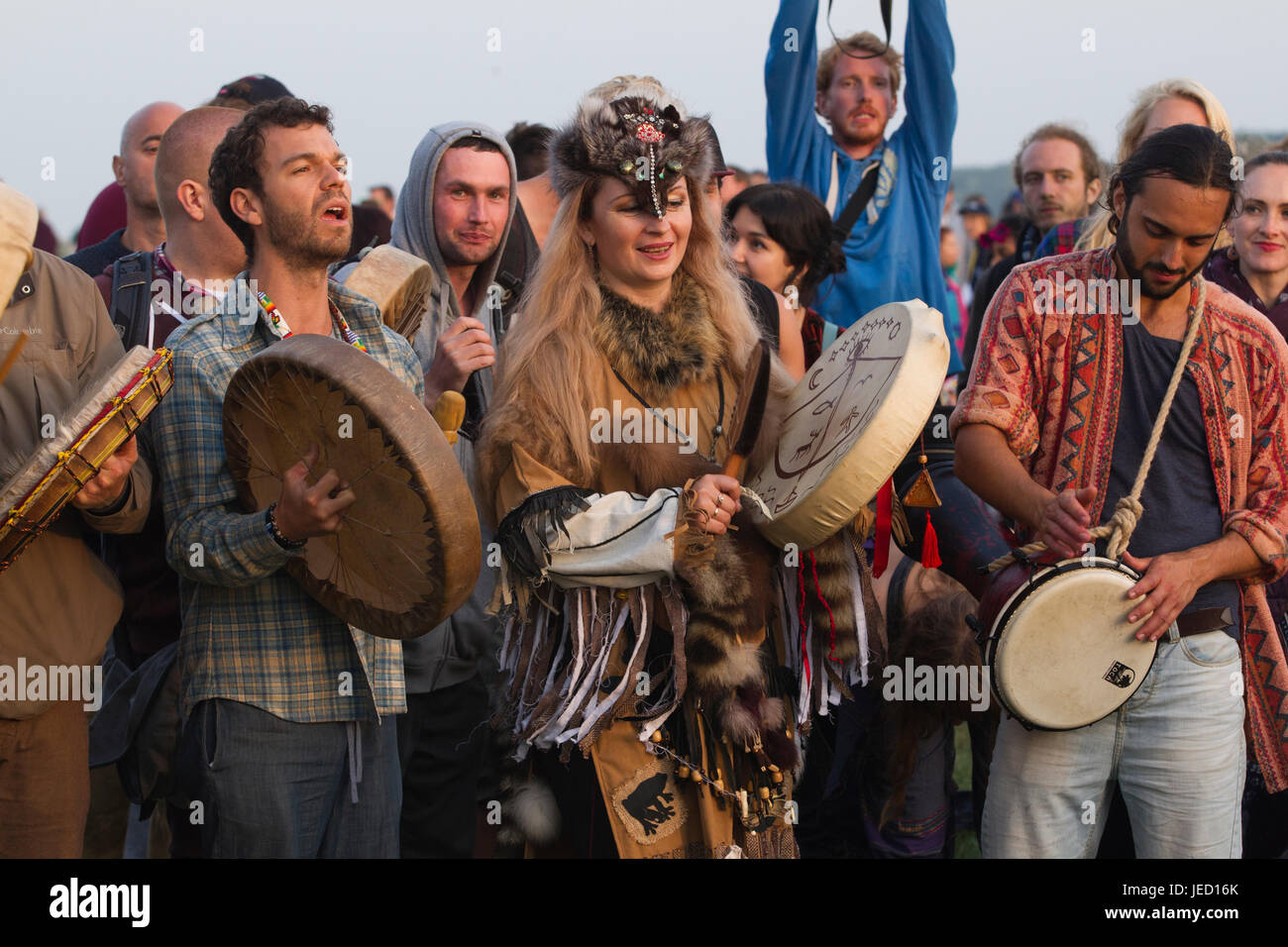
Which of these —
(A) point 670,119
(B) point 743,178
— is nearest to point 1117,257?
(A) point 670,119

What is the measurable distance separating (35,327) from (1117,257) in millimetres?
2561

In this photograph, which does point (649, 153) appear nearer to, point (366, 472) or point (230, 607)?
point (366, 472)

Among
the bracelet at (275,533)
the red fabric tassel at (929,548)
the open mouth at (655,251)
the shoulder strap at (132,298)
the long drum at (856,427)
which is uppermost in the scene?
the open mouth at (655,251)

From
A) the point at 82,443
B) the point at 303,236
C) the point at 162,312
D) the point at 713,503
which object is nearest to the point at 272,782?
the point at 82,443

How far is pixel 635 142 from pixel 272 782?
1.72 m

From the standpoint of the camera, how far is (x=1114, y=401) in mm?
3172

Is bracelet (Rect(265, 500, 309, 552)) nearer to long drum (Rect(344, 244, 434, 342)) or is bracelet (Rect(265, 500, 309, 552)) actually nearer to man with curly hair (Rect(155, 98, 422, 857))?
man with curly hair (Rect(155, 98, 422, 857))

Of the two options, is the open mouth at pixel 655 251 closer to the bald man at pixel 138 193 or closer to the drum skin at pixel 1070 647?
the drum skin at pixel 1070 647

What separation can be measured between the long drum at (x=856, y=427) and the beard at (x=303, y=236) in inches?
46.0

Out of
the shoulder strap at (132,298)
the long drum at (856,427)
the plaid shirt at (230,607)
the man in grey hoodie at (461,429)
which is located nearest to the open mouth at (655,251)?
the long drum at (856,427)

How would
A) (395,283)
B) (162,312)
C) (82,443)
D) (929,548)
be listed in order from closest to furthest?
1. (82,443)
2. (929,548)
3. (162,312)
4. (395,283)

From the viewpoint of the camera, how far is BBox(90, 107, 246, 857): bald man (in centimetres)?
344

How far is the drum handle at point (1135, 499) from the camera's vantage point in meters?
3.03

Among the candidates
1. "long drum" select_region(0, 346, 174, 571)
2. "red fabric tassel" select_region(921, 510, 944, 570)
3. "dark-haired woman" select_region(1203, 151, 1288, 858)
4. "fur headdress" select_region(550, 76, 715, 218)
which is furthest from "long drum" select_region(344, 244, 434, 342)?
"dark-haired woman" select_region(1203, 151, 1288, 858)
